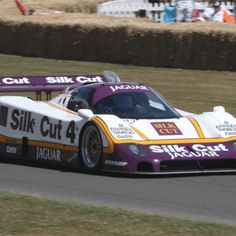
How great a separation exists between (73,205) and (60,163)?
311 centimetres

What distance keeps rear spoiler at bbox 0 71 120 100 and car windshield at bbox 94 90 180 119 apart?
157 cm

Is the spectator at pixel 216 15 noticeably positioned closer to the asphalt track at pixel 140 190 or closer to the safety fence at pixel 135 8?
the safety fence at pixel 135 8

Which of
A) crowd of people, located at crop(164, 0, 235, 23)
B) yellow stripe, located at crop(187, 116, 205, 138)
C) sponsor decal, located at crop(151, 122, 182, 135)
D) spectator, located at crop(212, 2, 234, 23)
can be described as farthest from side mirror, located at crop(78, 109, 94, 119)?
spectator, located at crop(212, 2, 234, 23)

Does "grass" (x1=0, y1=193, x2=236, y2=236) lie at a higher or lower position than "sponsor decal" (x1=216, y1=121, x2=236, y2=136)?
lower

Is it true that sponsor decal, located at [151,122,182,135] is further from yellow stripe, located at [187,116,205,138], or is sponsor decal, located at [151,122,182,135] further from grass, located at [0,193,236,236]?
grass, located at [0,193,236,236]

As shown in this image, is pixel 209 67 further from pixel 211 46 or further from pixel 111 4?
pixel 111 4

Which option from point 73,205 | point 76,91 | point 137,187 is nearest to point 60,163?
point 76,91

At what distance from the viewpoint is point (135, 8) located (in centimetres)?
3209

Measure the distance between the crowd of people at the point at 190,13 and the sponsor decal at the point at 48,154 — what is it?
546 inches

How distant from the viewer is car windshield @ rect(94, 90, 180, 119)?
37.0 ft

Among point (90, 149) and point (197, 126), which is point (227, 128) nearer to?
point (197, 126)

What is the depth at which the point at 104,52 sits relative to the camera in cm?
2467

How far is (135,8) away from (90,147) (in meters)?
21.6

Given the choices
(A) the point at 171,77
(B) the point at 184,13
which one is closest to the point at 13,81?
(A) the point at 171,77
